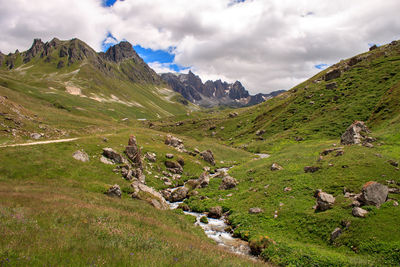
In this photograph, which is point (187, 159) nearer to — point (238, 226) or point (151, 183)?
point (151, 183)

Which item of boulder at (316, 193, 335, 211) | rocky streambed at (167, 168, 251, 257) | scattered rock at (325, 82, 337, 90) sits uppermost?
scattered rock at (325, 82, 337, 90)

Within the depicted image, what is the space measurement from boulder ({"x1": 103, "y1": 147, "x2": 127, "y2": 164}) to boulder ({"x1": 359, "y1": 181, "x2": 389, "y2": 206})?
1492 inches

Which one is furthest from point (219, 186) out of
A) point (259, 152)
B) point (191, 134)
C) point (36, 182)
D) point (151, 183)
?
point (191, 134)

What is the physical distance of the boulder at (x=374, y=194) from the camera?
786 inches

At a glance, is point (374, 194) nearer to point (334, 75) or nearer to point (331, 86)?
point (331, 86)

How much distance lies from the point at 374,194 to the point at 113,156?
4035 cm

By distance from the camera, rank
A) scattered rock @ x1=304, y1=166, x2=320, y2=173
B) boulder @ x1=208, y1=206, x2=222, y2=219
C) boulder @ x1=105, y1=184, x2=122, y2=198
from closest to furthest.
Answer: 1. boulder @ x1=105, y1=184, x2=122, y2=198
2. boulder @ x1=208, y1=206, x2=222, y2=219
3. scattered rock @ x1=304, y1=166, x2=320, y2=173

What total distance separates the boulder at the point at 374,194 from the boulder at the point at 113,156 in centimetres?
3789

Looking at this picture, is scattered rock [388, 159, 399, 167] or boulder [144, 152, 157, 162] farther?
boulder [144, 152, 157, 162]

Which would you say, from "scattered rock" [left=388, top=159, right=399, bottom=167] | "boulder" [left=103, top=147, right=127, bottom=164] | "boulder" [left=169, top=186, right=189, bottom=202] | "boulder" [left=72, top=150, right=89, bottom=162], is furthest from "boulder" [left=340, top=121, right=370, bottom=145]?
"boulder" [left=72, top=150, right=89, bottom=162]

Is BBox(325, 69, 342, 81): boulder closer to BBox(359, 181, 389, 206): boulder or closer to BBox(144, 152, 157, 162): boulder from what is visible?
BBox(144, 152, 157, 162): boulder

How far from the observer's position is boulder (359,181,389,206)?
20.0 m

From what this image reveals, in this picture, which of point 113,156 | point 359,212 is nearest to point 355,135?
point 359,212

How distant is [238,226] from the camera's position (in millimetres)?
24156
